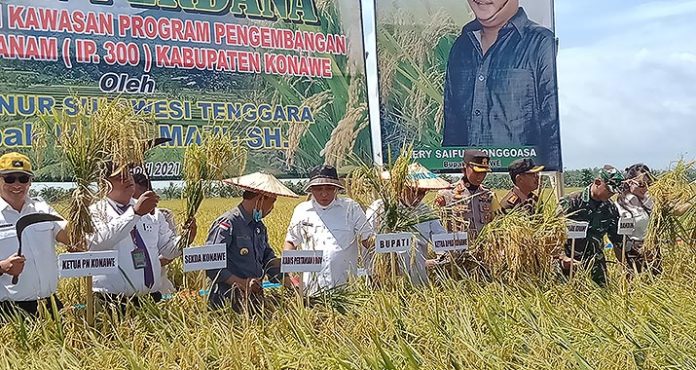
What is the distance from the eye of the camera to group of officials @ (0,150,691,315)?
3750 millimetres

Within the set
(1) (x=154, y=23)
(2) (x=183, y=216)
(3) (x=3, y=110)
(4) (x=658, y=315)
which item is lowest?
(4) (x=658, y=315)

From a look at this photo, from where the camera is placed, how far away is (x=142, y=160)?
3.78m

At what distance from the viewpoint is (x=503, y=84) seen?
774cm

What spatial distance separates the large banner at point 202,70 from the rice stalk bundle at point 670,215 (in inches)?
100

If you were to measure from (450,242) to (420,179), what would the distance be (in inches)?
21.8

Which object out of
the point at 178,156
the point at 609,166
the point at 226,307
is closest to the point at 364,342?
the point at 226,307

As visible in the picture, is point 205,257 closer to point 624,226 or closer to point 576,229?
point 576,229

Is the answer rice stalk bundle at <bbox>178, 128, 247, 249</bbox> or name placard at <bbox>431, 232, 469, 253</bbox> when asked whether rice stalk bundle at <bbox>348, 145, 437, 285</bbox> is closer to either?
name placard at <bbox>431, 232, 469, 253</bbox>

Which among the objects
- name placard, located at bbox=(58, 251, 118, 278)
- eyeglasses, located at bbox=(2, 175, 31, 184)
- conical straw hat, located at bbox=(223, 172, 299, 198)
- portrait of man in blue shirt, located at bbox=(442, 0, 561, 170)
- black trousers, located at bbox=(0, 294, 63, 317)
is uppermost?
portrait of man in blue shirt, located at bbox=(442, 0, 561, 170)

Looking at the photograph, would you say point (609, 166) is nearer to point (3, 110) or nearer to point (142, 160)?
point (142, 160)

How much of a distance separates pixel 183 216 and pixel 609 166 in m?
2.93

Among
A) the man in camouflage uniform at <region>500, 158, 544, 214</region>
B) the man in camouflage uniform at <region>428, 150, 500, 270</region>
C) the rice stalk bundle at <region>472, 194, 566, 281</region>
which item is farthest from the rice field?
the man in camouflage uniform at <region>500, 158, 544, 214</region>

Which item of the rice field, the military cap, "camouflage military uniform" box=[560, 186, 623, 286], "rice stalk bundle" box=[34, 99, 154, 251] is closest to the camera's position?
the rice field

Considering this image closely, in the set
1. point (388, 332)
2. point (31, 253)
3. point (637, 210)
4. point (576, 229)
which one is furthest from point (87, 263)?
point (637, 210)
